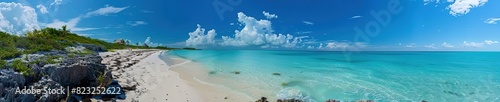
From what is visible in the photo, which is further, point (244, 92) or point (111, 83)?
point (244, 92)

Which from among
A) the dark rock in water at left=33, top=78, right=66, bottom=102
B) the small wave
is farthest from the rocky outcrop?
the small wave

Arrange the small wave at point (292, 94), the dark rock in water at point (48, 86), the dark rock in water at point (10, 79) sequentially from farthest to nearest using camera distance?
the small wave at point (292, 94) → the dark rock in water at point (48, 86) → the dark rock in water at point (10, 79)

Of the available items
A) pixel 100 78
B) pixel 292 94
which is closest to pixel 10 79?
pixel 100 78

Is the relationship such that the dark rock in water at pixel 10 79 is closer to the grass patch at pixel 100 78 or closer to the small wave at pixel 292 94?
the grass patch at pixel 100 78

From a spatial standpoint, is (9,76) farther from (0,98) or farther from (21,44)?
(21,44)

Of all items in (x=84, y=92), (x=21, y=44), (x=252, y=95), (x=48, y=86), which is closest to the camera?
(x=48, y=86)

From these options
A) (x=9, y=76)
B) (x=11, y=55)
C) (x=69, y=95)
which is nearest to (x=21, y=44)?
(x=11, y=55)

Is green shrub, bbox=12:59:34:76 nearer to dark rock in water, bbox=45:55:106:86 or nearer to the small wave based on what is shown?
dark rock in water, bbox=45:55:106:86

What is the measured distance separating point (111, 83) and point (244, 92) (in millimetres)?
6351

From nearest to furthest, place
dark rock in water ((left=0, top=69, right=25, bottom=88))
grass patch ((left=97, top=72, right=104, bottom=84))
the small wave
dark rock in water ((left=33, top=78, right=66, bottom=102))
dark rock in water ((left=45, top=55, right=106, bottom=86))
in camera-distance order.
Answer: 1. dark rock in water ((left=0, top=69, right=25, bottom=88))
2. dark rock in water ((left=33, top=78, right=66, bottom=102))
3. dark rock in water ((left=45, top=55, right=106, bottom=86))
4. grass patch ((left=97, top=72, right=104, bottom=84))
5. the small wave

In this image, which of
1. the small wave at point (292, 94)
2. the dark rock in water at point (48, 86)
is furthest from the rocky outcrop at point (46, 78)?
the small wave at point (292, 94)

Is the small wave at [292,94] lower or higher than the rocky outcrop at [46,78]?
lower

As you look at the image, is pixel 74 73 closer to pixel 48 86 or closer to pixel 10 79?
pixel 48 86

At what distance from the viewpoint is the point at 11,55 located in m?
7.62
